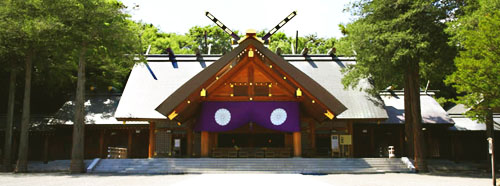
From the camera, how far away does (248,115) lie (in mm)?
20031

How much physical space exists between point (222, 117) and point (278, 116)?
8.74 ft

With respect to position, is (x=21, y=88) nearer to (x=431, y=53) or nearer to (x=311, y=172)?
(x=311, y=172)

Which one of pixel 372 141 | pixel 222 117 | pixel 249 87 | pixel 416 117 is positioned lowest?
pixel 372 141

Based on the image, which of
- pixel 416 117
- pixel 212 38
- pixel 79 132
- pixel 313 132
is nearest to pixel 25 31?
pixel 79 132

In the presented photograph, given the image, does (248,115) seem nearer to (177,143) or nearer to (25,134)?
(177,143)

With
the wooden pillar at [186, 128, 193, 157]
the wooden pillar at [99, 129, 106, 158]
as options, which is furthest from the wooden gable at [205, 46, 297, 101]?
the wooden pillar at [99, 129, 106, 158]

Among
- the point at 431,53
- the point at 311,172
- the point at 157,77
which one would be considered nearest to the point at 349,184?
the point at 311,172

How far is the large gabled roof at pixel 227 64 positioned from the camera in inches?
717

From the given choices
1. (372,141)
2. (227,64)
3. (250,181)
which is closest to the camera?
(250,181)

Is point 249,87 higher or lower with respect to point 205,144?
higher

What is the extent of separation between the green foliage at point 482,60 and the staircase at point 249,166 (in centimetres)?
494

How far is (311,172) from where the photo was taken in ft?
57.2

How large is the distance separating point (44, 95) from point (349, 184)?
73.0ft

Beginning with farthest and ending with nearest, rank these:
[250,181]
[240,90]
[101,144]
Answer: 1. [101,144]
2. [240,90]
3. [250,181]
